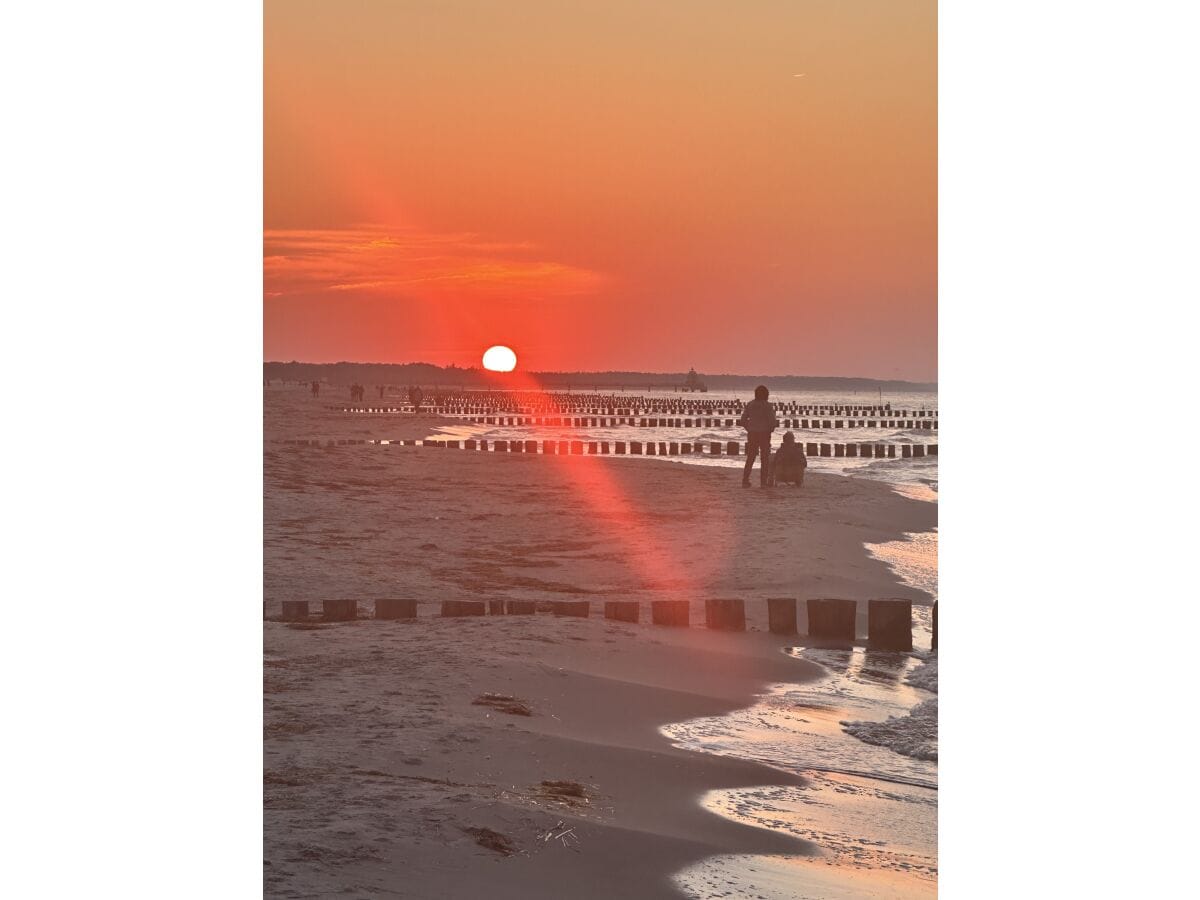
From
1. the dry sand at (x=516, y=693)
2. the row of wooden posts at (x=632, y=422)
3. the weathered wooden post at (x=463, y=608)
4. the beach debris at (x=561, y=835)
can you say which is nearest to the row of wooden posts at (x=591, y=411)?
the row of wooden posts at (x=632, y=422)

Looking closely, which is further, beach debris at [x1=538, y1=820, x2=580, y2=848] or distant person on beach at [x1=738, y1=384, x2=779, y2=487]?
distant person on beach at [x1=738, y1=384, x2=779, y2=487]

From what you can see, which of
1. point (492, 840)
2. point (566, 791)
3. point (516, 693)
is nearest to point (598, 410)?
point (516, 693)

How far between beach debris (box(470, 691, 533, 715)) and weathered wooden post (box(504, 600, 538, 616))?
213cm

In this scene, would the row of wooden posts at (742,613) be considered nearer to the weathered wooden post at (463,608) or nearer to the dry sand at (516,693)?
the weathered wooden post at (463,608)

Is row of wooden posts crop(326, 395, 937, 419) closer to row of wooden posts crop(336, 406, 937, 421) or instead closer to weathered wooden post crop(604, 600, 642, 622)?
row of wooden posts crop(336, 406, 937, 421)

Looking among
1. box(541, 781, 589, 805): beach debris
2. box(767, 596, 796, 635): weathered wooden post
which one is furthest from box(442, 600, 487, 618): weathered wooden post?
box(541, 781, 589, 805): beach debris

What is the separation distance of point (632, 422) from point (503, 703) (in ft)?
147

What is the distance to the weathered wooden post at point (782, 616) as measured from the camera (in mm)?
9289

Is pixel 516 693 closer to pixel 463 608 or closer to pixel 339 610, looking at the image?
pixel 463 608

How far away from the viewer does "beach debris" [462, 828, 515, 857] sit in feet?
16.3

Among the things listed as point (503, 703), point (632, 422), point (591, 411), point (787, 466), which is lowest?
point (503, 703)

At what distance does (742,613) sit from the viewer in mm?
9141
